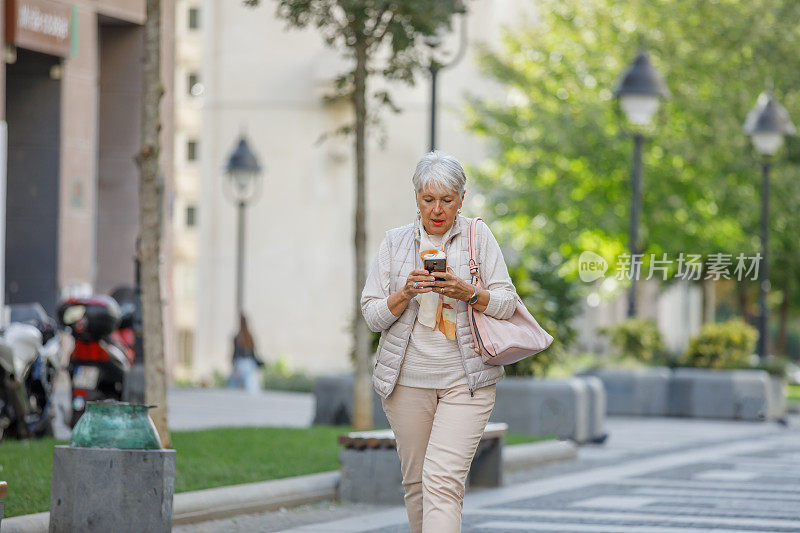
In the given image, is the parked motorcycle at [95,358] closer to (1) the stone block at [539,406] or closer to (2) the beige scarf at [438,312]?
(1) the stone block at [539,406]

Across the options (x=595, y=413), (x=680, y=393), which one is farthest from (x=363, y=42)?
(x=680, y=393)

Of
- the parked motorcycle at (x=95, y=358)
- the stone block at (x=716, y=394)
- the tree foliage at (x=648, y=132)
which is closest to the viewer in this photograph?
the parked motorcycle at (x=95, y=358)

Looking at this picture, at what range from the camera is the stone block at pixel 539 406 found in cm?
1623

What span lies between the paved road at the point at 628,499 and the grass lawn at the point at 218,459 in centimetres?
63

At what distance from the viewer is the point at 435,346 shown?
658cm

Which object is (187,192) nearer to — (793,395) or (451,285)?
(793,395)

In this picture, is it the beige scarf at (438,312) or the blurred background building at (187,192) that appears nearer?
the beige scarf at (438,312)

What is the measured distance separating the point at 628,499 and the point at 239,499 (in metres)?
3.05

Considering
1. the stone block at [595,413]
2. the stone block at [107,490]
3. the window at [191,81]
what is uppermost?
the window at [191,81]

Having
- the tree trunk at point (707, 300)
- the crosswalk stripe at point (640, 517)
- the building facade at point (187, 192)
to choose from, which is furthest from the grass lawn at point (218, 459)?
the building facade at point (187, 192)

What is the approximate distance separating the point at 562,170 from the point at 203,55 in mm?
15713

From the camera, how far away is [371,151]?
46.8 m

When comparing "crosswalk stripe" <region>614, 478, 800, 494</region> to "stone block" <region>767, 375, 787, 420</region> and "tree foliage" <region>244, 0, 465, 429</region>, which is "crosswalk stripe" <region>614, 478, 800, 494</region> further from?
"stone block" <region>767, 375, 787, 420</region>

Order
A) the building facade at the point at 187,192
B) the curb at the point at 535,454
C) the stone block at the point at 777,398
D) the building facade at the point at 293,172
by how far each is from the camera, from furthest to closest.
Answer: the building facade at the point at 187,192 → the building facade at the point at 293,172 → the stone block at the point at 777,398 → the curb at the point at 535,454
